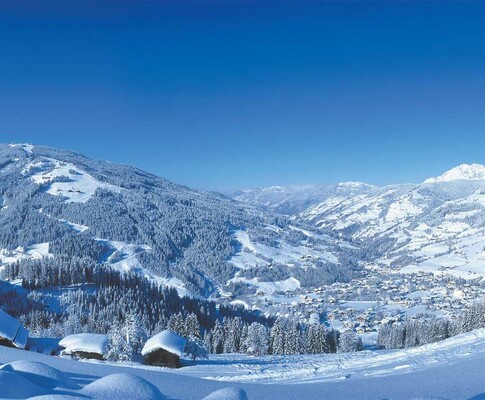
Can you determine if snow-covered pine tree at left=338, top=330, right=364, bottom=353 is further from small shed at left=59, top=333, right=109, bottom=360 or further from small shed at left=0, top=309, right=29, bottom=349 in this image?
small shed at left=0, top=309, right=29, bottom=349

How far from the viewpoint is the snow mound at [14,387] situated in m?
6.56

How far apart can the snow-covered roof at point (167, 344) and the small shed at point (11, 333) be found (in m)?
12.1

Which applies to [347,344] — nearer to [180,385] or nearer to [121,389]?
[180,385]

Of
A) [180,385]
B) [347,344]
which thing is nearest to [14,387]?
[180,385]

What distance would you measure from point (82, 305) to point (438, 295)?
541 feet

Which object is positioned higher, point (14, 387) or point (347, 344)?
point (14, 387)

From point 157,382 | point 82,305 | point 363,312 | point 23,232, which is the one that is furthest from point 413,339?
point 23,232

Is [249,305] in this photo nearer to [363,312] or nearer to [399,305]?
[363,312]

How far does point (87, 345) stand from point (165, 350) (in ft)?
21.4

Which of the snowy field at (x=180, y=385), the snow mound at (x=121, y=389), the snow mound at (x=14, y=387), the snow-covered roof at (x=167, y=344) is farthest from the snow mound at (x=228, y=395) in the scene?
the snow-covered roof at (x=167, y=344)

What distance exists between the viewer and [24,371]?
26.3 ft

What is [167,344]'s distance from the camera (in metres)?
33.4

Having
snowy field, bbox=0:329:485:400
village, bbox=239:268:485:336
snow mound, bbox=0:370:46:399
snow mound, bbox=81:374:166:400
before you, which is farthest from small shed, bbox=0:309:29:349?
village, bbox=239:268:485:336

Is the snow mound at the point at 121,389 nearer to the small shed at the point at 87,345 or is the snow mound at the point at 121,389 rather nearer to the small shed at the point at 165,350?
the small shed at the point at 165,350
